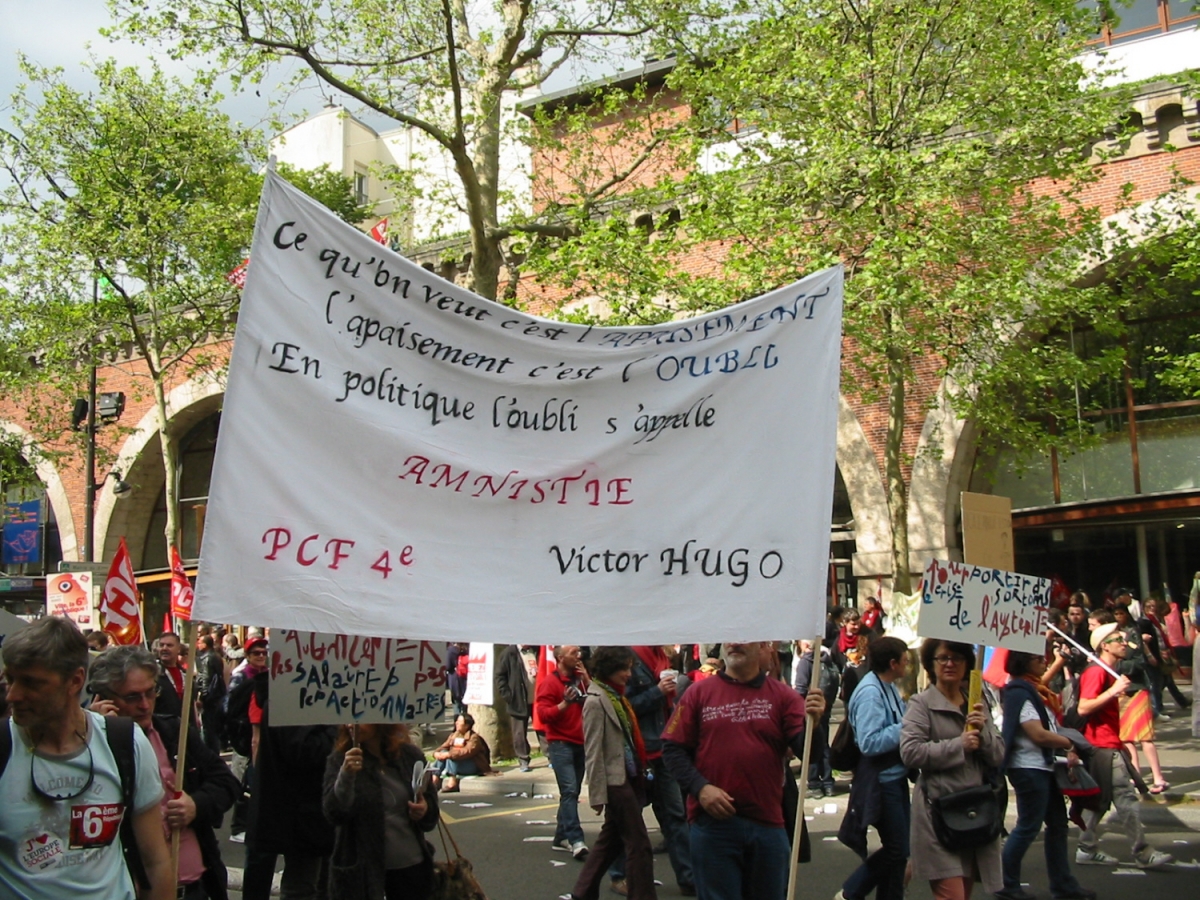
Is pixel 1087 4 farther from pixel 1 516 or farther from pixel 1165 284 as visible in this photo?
pixel 1 516

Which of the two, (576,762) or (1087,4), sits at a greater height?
(1087,4)

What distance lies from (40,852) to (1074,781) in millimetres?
6585

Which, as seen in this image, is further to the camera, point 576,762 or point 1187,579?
point 1187,579

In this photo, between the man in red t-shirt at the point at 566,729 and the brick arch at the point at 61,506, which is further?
the brick arch at the point at 61,506

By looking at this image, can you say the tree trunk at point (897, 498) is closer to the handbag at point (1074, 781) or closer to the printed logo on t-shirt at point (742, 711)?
the handbag at point (1074, 781)

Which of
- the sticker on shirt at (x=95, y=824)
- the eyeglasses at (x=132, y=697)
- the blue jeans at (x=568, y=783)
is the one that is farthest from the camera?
the blue jeans at (x=568, y=783)

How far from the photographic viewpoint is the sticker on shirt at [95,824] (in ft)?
11.5

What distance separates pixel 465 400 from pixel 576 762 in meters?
5.99

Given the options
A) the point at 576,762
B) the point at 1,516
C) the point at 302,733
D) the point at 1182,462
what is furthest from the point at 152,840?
the point at 1,516

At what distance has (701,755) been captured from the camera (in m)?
5.95

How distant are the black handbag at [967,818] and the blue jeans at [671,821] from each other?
105 inches

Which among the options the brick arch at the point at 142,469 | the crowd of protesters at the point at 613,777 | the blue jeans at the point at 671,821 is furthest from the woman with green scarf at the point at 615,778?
the brick arch at the point at 142,469

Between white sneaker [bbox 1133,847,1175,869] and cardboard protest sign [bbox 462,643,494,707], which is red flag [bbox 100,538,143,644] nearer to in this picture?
cardboard protest sign [bbox 462,643,494,707]

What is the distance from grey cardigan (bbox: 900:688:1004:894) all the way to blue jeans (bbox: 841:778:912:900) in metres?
0.45
